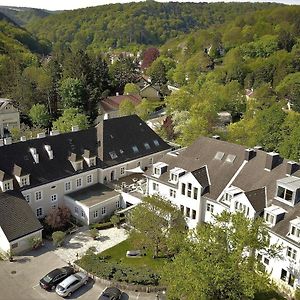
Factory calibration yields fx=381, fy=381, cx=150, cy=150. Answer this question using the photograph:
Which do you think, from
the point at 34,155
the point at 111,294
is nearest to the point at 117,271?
the point at 111,294

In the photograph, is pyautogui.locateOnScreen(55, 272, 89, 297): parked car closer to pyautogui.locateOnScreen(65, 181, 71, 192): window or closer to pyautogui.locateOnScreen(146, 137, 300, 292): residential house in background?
pyautogui.locateOnScreen(146, 137, 300, 292): residential house in background

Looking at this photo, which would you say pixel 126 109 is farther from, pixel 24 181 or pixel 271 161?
pixel 271 161

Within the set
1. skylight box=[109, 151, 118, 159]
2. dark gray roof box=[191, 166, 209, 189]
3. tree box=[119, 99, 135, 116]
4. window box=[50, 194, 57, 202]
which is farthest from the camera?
tree box=[119, 99, 135, 116]

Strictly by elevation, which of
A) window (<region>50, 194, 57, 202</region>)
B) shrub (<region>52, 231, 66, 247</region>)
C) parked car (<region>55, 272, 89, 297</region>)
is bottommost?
parked car (<region>55, 272, 89, 297</region>)

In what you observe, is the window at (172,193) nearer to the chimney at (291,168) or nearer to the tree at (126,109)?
the chimney at (291,168)

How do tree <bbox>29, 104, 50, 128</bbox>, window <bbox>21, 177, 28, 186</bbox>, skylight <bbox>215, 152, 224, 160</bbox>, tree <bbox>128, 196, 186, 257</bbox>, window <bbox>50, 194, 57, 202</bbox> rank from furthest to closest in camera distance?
tree <bbox>29, 104, 50, 128</bbox>, window <bbox>50, 194, 57, 202</bbox>, skylight <bbox>215, 152, 224, 160</bbox>, window <bbox>21, 177, 28, 186</bbox>, tree <bbox>128, 196, 186, 257</bbox>

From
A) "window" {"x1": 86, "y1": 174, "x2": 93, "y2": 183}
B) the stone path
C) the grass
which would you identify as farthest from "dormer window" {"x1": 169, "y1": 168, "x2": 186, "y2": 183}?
"window" {"x1": 86, "y1": 174, "x2": 93, "y2": 183}

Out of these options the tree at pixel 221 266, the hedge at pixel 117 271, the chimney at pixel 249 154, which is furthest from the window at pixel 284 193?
the hedge at pixel 117 271

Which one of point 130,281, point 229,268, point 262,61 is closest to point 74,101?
point 130,281
